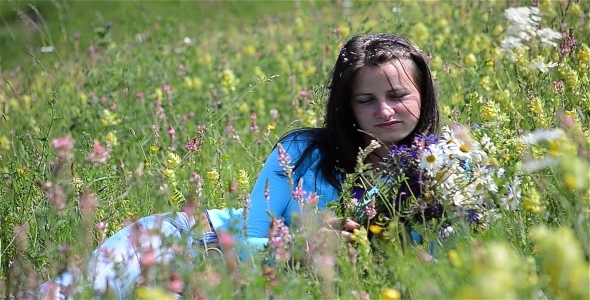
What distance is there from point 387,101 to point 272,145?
1.39 meters

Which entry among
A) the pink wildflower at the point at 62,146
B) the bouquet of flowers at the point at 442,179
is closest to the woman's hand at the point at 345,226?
the bouquet of flowers at the point at 442,179

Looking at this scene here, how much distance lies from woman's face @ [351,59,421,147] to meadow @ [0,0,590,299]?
165mm

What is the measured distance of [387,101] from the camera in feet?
10.3

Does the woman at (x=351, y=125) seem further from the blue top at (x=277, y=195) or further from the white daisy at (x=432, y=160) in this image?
the white daisy at (x=432, y=160)

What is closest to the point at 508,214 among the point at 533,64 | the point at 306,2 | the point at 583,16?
the point at 533,64

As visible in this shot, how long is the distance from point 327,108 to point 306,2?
8093mm

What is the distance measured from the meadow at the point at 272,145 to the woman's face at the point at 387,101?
0.16 meters

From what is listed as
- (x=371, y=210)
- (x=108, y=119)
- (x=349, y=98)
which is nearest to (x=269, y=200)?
(x=349, y=98)

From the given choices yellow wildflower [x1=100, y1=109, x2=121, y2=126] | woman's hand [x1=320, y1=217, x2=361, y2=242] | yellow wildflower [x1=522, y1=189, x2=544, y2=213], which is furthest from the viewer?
yellow wildflower [x1=100, y1=109, x2=121, y2=126]

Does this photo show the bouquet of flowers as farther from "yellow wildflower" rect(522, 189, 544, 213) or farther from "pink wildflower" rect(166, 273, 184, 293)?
"pink wildflower" rect(166, 273, 184, 293)

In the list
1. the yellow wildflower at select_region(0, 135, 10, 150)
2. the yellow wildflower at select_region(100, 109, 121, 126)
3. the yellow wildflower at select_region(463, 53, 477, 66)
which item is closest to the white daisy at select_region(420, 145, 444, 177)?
the yellow wildflower at select_region(463, 53, 477, 66)

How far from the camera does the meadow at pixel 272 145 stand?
73.4 inches

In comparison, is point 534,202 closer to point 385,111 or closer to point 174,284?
A: point 174,284

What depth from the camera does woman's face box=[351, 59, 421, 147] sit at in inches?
122
